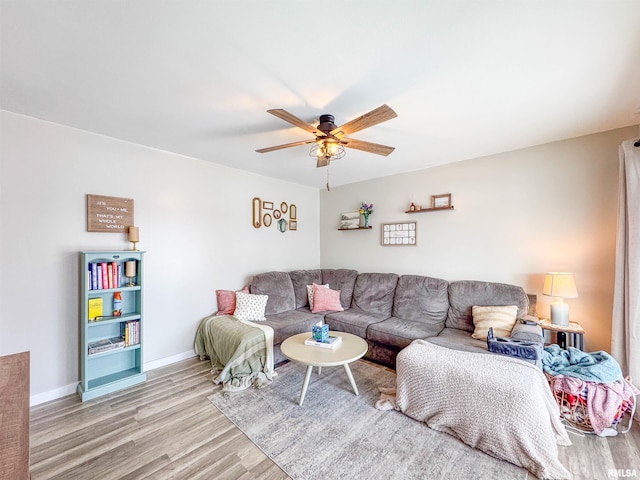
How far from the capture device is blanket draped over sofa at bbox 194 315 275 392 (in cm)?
260

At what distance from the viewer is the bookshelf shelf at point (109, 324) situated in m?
2.38

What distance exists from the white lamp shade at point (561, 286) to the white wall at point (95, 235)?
3487mm

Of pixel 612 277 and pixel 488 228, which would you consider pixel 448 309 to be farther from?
pixel 612 277

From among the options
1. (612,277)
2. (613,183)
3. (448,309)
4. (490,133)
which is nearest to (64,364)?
(448,309)

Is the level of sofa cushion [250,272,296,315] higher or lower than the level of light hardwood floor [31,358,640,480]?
higher

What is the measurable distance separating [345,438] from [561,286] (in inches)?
91.8

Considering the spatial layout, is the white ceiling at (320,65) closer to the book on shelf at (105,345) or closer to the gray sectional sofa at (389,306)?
the gray sectional sofa at (389,306)

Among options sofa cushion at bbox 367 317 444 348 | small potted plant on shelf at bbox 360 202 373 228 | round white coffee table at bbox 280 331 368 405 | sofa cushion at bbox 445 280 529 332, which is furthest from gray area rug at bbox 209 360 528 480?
small potted plant on shelf at bbox 360 202 373 228

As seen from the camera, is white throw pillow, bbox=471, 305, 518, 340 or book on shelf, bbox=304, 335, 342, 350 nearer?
book on shelf, bbox=304, 335, 342, 350

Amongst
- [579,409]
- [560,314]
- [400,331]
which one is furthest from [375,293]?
[579,409]

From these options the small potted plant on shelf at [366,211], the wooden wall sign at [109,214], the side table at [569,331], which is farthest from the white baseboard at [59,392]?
the side table at [569,331]

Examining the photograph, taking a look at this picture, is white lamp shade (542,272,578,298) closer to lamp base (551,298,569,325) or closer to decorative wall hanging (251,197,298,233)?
lamp base (551,298,569,325)

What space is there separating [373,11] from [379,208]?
3085 mm

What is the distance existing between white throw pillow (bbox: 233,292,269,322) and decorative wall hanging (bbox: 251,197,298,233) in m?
1.13
